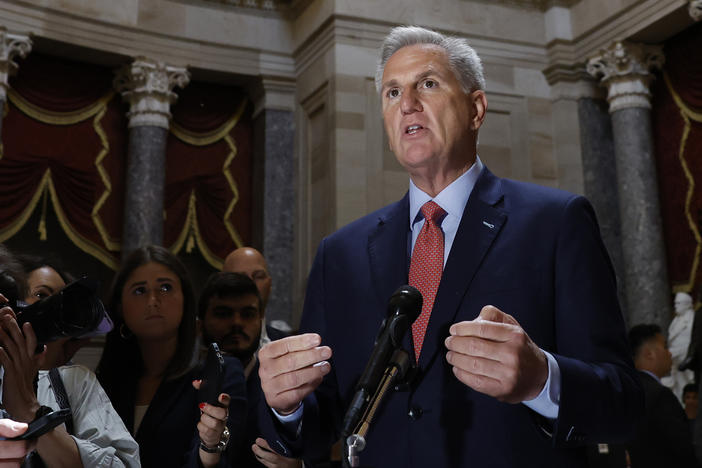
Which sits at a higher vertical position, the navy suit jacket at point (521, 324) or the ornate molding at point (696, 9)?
the ornate molding at point (696, 9)


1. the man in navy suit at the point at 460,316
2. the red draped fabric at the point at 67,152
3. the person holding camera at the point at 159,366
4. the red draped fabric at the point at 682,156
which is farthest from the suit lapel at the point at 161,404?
the red draped fabric at the point at 682,156

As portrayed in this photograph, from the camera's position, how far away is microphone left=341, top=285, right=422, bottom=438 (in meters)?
1.33

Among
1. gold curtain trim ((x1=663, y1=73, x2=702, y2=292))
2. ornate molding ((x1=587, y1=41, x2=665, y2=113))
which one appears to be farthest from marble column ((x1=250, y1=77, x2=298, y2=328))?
gold curtain trim ((x1=663, y1=73, x2=702, y2=292))

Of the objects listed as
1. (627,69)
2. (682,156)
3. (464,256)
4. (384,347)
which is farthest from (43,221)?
(384,347)

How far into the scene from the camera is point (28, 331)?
2.14m

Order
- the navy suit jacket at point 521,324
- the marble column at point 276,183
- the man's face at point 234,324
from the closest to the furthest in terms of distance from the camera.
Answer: the navy suit jacket at point 521,324 < the man's face at point 234,324 < the marble column at point 276,183

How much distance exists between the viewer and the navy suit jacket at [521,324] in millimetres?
1648

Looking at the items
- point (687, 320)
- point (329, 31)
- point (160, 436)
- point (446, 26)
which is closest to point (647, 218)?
point (687, 320)

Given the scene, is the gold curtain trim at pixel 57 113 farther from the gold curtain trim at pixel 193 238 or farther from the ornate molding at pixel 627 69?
the ornate molding at pixel 627 69

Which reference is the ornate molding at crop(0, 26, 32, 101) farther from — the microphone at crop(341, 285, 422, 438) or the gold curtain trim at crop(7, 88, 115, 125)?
the microphone at crop(341, 285, 422, 438)

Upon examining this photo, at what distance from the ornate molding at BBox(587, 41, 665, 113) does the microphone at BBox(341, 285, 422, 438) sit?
8.51m

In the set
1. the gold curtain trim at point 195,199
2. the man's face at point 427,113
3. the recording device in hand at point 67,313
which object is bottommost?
the recording device in hand at point 67,313

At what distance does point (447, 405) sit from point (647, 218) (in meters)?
8.00

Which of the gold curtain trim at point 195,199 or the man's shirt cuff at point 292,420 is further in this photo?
the gold curtain trim at point 195,199
